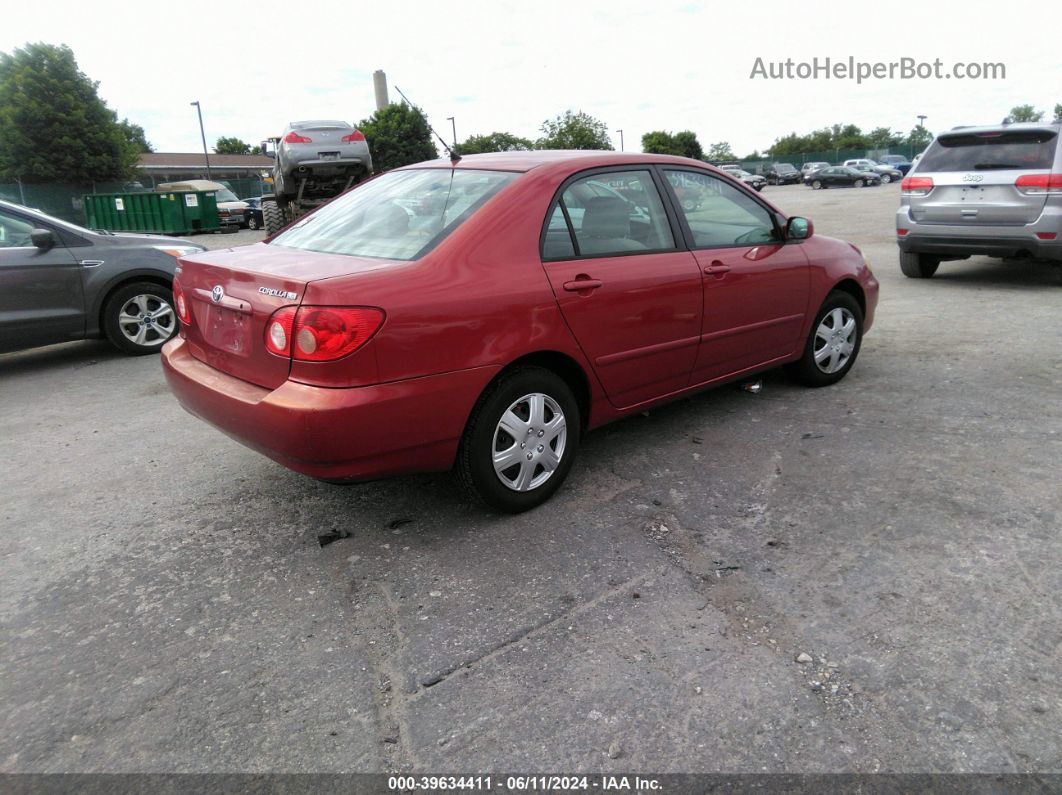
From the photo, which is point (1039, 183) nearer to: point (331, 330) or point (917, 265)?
point (917, 265)

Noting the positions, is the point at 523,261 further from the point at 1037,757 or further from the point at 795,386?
the point at 795,386

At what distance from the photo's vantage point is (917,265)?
388 inches

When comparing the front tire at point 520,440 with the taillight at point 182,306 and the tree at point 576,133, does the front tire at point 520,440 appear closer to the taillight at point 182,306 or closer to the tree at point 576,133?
the taillight at point 182,306

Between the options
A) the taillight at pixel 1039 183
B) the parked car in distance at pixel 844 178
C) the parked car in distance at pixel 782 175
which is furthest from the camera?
the parked car in distance at pixel 782 175

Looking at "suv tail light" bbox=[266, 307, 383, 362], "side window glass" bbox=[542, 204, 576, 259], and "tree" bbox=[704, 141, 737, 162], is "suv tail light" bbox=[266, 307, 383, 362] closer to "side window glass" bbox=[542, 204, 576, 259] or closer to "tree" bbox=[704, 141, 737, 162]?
"side window glass" bbox=[542, 204, 576, 259]

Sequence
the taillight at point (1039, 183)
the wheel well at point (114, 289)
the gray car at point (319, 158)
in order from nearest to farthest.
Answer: the wheel well at point (114, 289) → the taillight at point (1039, 183) → the gray car at point (319, 158)

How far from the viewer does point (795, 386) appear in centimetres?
544

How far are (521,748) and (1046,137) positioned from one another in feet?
29.1

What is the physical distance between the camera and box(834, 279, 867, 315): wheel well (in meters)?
5.24

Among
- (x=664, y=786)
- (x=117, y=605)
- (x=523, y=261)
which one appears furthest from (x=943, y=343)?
(x=117, y=605)

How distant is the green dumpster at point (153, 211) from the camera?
938 inches

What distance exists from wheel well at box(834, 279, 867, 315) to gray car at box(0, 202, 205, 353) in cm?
510

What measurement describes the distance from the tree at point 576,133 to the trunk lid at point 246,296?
108ft

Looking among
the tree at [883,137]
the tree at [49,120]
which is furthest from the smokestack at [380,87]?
the tree at [883,137]
